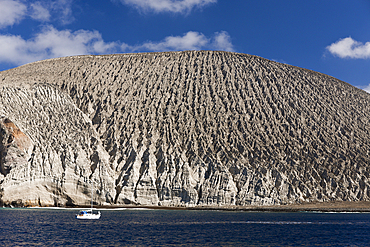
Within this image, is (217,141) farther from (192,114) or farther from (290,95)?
(290,95)

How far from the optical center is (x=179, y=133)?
84812 millimetres

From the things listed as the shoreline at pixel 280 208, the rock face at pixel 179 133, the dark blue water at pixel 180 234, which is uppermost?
the rock face at pixel 179 133

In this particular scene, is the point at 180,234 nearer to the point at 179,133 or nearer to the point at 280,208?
the point at 280,208

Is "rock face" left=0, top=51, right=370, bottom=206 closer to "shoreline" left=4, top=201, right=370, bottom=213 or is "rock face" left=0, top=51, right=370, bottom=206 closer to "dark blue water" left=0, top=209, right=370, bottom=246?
"shoreline" left=4, top=201, right=370, bottom=213

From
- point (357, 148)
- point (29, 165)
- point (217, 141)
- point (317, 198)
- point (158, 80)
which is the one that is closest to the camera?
point (29, 165)

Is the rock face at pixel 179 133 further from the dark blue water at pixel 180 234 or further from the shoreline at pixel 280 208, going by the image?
the dark blue water at pixel 180 234

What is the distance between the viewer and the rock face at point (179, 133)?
7412 centimetres

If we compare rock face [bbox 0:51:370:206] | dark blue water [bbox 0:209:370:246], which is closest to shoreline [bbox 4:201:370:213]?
rock face [bbox 0:51:370:206]

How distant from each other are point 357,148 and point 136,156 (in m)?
51.7

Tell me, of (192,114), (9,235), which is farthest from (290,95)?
(9,235)

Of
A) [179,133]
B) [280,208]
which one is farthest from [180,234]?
[179,133]

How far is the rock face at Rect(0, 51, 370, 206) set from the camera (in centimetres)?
7412

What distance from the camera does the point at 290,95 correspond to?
99938 millimetres

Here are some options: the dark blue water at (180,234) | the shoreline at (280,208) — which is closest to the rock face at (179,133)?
the shoreline at (280,208)
